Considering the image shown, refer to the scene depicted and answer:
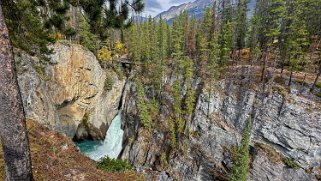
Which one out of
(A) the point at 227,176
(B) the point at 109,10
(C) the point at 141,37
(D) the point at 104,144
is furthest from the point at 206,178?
(C) the point at 141,37

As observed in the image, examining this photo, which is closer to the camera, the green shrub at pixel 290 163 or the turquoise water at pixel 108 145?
the green shrub at pixel 290 163

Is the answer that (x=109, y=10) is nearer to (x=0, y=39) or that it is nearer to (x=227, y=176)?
(x=0, y=39)

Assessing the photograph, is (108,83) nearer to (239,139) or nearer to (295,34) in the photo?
(239,139)

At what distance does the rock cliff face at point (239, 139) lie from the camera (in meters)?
24.1

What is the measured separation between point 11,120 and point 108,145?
31.4m

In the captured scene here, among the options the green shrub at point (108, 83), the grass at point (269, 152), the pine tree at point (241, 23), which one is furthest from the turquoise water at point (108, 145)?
the pine tree at point (241, 23)

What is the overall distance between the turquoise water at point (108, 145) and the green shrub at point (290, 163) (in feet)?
74.3

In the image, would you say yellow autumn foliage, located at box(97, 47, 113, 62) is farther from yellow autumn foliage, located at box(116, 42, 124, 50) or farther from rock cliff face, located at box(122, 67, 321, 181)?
rock cliff face, located at box(122, 67, 321, 181)

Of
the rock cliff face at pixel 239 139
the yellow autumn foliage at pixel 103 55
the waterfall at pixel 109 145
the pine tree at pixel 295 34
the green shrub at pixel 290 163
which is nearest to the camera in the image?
the green shrub at pixel 290 163

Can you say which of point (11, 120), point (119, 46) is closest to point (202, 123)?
point (11, 120)

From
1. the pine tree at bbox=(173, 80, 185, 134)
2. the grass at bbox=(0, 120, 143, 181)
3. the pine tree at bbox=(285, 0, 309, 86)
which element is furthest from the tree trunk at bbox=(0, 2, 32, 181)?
the pine tree at bbox=(285, 0, 309, 86)

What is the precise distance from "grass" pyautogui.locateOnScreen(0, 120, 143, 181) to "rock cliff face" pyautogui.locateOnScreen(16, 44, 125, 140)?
1061 centimetres

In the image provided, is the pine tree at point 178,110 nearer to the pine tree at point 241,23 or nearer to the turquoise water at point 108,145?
the turquoise water at point 108,145

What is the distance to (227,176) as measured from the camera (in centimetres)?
2673
